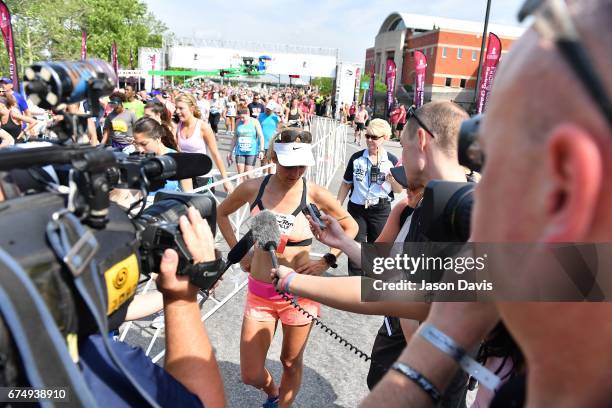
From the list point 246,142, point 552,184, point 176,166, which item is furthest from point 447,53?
point 552,184

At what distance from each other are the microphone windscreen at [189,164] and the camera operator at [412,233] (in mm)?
630

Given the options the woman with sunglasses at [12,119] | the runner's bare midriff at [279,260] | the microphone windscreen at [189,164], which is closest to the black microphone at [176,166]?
the microphone windscreen at [189,164]

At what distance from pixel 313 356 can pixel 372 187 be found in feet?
7.12

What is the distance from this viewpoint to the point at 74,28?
35.0 m

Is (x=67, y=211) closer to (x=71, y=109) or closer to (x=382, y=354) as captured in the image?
(x=71, y=109)

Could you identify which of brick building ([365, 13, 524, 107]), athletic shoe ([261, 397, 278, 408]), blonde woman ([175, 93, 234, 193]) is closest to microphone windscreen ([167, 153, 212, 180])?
athletic shoe ([261, 397, 278, 408])

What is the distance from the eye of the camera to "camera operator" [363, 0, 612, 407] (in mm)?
532

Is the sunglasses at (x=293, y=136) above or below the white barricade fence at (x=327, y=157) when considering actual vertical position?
above

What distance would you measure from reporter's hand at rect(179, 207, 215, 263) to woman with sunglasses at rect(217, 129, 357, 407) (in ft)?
5.37

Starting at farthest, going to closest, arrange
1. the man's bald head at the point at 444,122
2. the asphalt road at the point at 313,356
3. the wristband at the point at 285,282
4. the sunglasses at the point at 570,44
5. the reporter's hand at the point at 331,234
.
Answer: the asphalt road at the point at 313,356 < the reporter's hand at the point at 331,234 < the man's bald head at the point at 444,122 < the wristband at the point at 285,282 < the sunglasses at the point at 570,44

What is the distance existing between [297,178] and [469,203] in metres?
2.02

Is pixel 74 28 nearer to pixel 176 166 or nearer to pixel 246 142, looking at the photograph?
pixel 246 142

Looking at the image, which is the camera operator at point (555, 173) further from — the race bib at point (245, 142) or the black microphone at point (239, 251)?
the race bib at point (245, 142)

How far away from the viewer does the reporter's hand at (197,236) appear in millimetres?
1252
